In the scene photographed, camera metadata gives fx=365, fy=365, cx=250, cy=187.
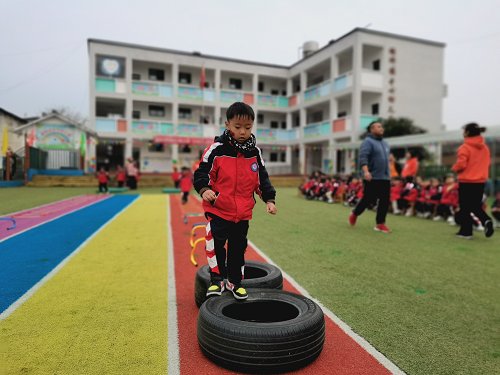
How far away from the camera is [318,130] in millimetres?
30547

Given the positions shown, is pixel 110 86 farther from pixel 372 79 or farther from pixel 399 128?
pixel 399 128

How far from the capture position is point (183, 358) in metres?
2.51

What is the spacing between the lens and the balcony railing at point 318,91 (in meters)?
29.5

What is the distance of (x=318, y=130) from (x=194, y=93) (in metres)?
11.9

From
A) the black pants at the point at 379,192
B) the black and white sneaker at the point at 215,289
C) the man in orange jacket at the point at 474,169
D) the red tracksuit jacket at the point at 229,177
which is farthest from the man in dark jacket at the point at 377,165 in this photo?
the black and white sneaker at the point at 215,289

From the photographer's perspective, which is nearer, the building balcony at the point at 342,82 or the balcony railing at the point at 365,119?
the balcony railing at the point at 365,119

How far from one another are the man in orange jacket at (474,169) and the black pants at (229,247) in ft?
18.3

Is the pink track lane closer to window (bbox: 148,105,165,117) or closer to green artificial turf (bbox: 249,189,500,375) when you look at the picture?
green artificial turf (bbox: 249,189,500,375)

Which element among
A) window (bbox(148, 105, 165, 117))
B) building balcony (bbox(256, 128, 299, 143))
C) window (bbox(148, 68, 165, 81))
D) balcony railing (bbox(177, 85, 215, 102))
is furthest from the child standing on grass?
window (bbox(148, 68, 165, 81))

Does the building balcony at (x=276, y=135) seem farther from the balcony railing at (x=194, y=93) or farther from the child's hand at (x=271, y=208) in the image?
the child's hand at (x=271, y=208)

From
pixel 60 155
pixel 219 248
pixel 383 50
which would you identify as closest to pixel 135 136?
pixel 60 155

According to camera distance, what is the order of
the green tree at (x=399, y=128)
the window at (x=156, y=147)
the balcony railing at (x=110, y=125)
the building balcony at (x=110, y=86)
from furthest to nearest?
the window at (x=156, y=147) → the balcony railing at (x=110, y=125) → the building balcony at (x=110, y=86) → the green tree at (x=399, y=128)

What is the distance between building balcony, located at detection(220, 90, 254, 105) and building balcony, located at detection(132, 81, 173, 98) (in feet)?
16.4

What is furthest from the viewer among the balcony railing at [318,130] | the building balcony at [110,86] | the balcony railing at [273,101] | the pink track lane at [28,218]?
the balcony railing at [273,101]
